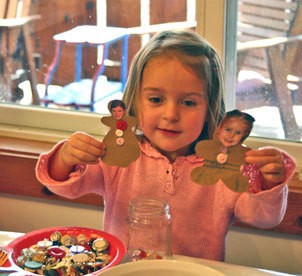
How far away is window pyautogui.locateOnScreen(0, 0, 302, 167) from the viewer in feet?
4.85

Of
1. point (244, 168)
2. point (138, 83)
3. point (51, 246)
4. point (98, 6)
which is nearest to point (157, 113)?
point (138, 83)

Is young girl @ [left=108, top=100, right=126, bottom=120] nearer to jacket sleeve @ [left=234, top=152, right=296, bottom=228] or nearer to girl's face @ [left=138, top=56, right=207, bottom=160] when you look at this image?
girl's face @ [left=138, top=56, right=207, bottom=160]

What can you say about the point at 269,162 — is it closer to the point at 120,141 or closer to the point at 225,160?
the point at 225,160

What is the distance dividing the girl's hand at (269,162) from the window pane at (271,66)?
51 centimetres

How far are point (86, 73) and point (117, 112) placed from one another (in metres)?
0.64

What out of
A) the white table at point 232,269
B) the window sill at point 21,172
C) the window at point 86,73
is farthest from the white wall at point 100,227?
the white table at point 232,269

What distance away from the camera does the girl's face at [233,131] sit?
997mm

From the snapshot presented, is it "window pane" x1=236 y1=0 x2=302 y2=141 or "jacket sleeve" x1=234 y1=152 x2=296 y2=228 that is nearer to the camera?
"jacket sleeve" x1=234 y1=152 x2=296 y2=228

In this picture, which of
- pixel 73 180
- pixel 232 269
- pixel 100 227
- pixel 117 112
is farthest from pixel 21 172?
pixel 232 269

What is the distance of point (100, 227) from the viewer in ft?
5.04

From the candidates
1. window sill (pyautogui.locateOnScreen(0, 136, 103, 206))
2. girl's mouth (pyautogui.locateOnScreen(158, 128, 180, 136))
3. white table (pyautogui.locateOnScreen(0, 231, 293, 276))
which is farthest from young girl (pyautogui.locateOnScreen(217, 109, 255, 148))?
window sill (pyautogui.locateOnScreen(0, 136, 103, 206))

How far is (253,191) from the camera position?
3.43 ft

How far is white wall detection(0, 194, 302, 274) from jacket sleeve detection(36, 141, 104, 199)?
0.34m

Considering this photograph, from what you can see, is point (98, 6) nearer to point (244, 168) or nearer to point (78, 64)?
point (78, 64)
